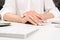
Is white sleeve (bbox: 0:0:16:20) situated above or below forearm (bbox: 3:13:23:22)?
above

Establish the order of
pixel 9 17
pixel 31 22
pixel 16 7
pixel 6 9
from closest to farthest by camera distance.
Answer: pixel 31 22 < pixel 9 17 < pixel 6 9 < pixel 16 7

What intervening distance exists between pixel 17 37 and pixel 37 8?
1.19 meters

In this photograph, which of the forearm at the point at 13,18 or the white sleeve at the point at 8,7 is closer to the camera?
the forearm at the point at 13,18

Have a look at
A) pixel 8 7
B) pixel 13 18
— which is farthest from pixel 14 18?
pixel 8 7

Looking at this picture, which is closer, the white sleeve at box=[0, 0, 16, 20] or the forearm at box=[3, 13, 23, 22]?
the forearm at box=[3, 13, 23, 22]

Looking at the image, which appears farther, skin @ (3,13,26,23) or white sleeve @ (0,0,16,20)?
white sleeve @ (0,0,16,20)

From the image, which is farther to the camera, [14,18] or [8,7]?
[8,7]

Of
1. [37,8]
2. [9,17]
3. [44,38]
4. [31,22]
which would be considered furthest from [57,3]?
[44,38]

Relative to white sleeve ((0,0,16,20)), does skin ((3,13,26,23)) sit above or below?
below

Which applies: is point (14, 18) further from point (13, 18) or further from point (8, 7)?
point (8, 7)

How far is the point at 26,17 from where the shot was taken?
3.78ft

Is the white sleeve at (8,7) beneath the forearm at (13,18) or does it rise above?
above

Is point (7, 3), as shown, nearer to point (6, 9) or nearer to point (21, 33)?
point (6, 9)

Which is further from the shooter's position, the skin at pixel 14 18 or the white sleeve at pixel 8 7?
the white sleeve at pixel 8 7
